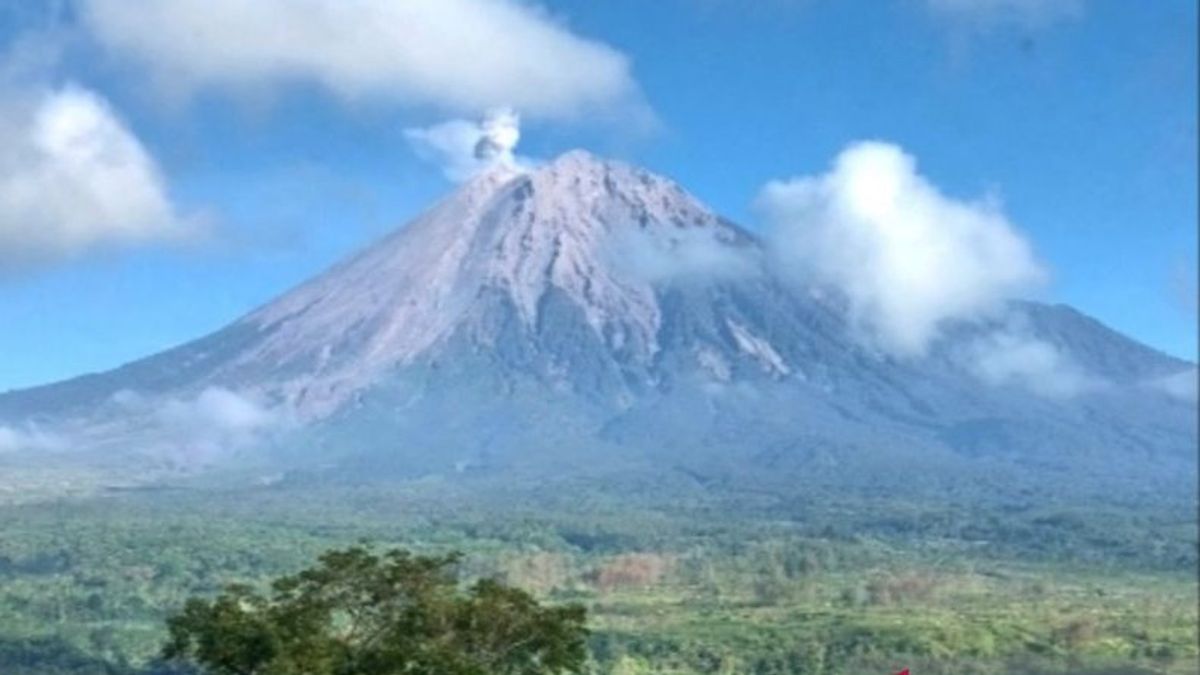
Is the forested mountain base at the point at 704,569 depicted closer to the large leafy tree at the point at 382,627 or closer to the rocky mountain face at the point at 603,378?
the large leafy tree at the point at 382,627

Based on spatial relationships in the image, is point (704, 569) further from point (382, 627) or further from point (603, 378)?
point (603, 378)

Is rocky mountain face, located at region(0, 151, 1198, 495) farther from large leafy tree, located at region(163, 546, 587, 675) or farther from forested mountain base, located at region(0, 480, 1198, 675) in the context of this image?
large leafy tree, located at region(163, 546, 587, 675)

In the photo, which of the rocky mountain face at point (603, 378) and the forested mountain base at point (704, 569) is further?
the rocky mountain face at point (603, 378)

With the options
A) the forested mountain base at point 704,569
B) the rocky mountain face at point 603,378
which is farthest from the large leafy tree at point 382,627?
the rocky mountain face at point 603,378

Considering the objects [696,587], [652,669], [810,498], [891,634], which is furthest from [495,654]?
[810,498]

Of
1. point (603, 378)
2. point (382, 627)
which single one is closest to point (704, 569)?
point (382, 627)

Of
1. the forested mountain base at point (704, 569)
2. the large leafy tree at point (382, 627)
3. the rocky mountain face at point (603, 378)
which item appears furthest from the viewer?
the rocky mountain face at point (603, 378)

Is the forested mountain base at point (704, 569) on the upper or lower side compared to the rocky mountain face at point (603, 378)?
lower
